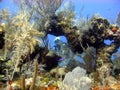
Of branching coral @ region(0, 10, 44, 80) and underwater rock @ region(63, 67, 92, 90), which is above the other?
branching coral @ region(0, 10, 44, 80)

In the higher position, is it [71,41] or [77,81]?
[71,41]

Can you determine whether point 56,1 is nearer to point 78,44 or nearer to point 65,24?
point 65,24

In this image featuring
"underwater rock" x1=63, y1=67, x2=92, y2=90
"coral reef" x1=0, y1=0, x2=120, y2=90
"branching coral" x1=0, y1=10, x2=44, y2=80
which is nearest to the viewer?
"underwater rock" x1=63, y1=67, x2=92, y2=90

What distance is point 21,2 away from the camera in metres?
11.0

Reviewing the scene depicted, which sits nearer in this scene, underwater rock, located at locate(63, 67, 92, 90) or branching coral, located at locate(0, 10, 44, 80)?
underwater rock, located at locate(63, 67, 92, 90)

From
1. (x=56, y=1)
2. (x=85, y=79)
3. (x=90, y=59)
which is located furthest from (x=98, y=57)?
(x=85, y=79)

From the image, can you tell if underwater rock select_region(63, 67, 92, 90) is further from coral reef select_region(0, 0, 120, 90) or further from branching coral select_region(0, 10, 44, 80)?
coral reef select_region(0, 0, 120, 90)

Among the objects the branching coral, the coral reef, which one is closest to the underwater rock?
the branching coral

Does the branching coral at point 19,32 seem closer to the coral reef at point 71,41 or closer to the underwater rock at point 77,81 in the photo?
the coral reef at point 71,41

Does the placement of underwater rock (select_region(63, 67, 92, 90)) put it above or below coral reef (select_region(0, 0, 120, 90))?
below

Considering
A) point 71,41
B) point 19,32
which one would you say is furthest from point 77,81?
point 71,41

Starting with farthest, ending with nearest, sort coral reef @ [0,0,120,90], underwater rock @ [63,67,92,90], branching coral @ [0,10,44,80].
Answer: coral reef @ [0,0,120,90] → branching coral @ [0,10,44,80] → underwater rock @ [63,67,92,90]

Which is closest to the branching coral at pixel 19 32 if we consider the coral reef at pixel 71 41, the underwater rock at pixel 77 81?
the coral reef at pixel 71 41

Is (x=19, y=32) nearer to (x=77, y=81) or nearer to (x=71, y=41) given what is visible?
(x=71, y=41)
